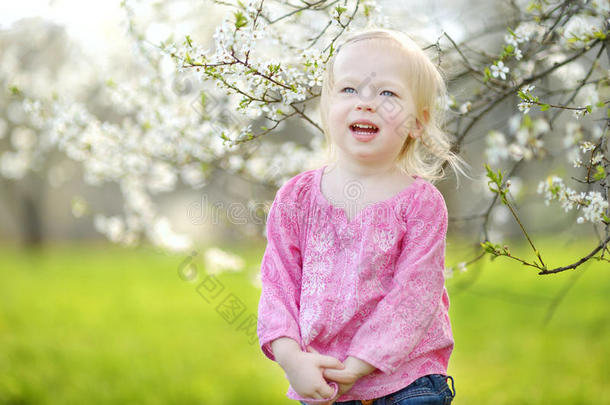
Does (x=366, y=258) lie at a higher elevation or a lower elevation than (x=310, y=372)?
higher

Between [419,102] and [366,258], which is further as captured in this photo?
[419,102]

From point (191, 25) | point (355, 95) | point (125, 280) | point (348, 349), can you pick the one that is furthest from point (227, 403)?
point (125, 280)

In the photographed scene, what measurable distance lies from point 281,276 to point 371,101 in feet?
1.96

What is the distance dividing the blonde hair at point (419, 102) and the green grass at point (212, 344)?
1019 mm

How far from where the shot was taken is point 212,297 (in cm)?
492

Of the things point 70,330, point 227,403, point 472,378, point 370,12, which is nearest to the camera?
point 370,12

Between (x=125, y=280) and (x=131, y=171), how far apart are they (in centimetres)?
775

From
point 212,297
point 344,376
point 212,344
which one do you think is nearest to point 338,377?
point 344,376

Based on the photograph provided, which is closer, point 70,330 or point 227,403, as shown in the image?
point 227,403

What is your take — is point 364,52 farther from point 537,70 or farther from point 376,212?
point 537,70

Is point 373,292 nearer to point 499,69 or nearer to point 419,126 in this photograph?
point 419,126

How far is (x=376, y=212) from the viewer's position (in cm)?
172

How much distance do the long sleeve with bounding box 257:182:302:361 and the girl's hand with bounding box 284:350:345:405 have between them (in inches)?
2.7

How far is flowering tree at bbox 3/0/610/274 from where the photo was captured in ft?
6.24
